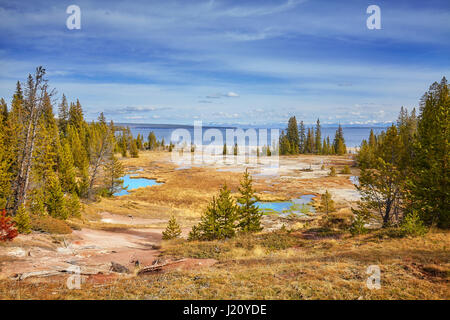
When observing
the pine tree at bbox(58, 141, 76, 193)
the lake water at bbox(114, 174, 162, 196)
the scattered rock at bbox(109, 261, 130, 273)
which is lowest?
the lake water at bbox(114, 174, 162, 196)

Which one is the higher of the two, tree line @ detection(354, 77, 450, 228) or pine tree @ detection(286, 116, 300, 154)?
pine tree @ detection(286, 116, 300, 154)

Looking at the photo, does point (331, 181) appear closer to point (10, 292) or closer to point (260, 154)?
point (10, 292)

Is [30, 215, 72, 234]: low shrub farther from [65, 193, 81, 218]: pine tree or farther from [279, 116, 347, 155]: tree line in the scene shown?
[279, 116, 347, 155]: tree line

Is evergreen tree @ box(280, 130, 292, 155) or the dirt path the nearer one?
the dirt path

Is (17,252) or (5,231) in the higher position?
(5,231)

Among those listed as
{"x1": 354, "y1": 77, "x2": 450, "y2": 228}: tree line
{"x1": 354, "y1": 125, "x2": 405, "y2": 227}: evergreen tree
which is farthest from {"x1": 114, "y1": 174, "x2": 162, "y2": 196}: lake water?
{"x1": 354, "y1": 77, "x2": 450, "y2": 228}: tree line

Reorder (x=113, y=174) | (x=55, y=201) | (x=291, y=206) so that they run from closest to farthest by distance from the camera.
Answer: (x=55, y=201), (x=291, y=206), (x=113, y=174)

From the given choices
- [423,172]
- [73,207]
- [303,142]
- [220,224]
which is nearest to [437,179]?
[423,172]

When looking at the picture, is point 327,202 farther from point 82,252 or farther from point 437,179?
point 82,252
